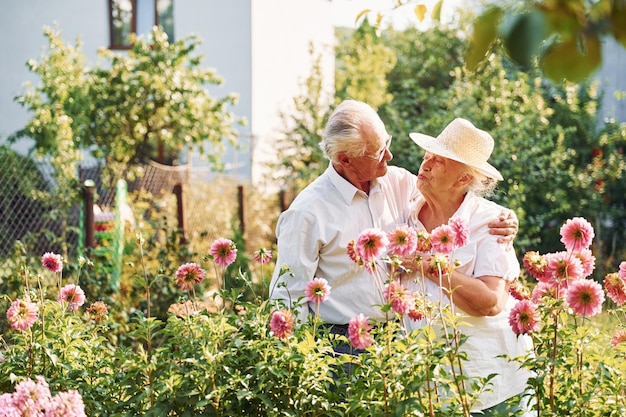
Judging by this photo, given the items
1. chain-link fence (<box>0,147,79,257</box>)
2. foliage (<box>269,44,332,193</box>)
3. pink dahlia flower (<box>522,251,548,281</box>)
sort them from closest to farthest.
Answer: pink dahlia flower (<box>522,251,548,281</box>) → chain-link fence (<box>0,147,79,257</box>) → foliage (<box>269,44,332,193</box>)

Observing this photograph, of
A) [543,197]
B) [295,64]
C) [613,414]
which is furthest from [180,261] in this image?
[295,64]

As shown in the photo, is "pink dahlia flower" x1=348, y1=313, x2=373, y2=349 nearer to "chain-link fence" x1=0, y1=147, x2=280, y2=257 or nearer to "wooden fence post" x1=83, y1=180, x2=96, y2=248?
"chain-link fence" x1=0, y1=147, x2=280, y2=257

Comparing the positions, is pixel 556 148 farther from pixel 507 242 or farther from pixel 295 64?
pixel 295 64

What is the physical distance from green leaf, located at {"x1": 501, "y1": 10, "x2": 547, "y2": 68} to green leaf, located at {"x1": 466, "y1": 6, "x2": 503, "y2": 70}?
6 cm

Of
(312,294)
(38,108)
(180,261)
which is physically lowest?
(180,261)

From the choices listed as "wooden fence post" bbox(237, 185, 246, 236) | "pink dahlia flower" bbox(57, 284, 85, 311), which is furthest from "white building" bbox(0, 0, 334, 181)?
"pink dahlia flower" bbox(57, 284, 85, 311)

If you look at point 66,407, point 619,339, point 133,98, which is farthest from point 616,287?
point 133,98

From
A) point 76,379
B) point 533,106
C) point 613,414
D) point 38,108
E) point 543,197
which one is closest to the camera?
point 613,414

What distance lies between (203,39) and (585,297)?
13484 mm

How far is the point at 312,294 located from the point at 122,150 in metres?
10.3

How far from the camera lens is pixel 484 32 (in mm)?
909

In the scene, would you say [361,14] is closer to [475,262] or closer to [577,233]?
[577,233]

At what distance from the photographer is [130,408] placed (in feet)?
9.30

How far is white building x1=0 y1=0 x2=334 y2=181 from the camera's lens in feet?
51.0
